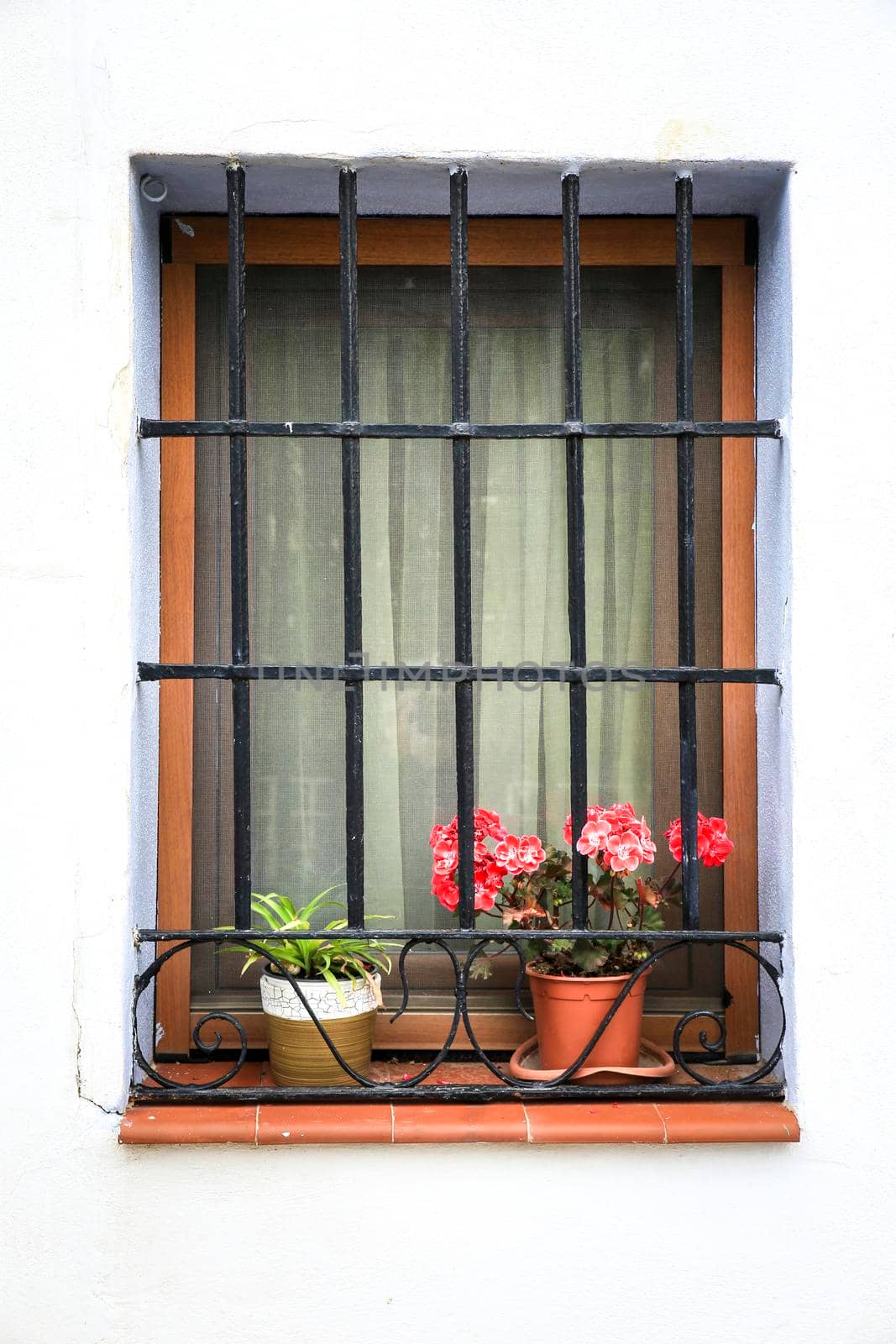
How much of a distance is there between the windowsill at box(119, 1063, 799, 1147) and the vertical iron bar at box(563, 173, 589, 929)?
37 cm

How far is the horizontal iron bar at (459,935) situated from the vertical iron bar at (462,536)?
0.06 metres

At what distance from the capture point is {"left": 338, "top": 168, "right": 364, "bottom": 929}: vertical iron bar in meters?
2.10

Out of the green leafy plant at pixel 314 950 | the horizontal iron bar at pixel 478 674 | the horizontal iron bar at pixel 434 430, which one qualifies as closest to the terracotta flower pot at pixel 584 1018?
the green leafy plant at pixel 314 950

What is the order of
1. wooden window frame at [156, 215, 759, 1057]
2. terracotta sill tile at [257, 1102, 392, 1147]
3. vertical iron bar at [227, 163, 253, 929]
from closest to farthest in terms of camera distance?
terracotta sill tile at [257, 1102, 392, 1147] < vertical iron bar at [227, 163, 253, 929] < wooden window frame at [156, 215, 759, 1057]

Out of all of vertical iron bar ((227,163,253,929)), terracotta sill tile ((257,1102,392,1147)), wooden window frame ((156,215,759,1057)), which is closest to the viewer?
terracotta sill tile ((257,1102,392,1147))

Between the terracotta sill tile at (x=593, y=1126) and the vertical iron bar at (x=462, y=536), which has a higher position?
the vertical iron bar at (x=462, y=536)

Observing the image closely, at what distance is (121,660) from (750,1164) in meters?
1.57

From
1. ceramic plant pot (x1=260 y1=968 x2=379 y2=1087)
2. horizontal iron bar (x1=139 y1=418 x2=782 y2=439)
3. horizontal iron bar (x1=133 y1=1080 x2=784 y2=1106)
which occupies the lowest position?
horizontal iron bar (x1=133 y1=1080 x2=784 y2=1106)

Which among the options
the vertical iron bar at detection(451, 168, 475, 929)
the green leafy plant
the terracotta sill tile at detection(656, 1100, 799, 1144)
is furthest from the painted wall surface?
the green leafy plant

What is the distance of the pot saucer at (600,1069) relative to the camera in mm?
2098

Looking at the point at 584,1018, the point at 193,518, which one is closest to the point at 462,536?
the point at 193,518

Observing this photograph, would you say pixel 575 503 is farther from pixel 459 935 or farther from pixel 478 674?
pixel 459 935

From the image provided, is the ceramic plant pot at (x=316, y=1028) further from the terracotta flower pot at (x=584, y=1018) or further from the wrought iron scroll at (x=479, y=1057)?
the terracotta flower pot at (x=584, y=1018)

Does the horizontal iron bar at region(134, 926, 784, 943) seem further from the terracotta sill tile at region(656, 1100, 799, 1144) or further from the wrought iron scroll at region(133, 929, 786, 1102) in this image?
the terracotta sill tile at region(656, 1100, 799, 1144)
